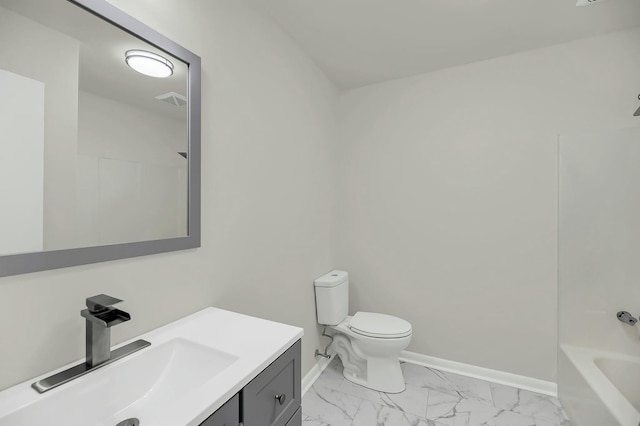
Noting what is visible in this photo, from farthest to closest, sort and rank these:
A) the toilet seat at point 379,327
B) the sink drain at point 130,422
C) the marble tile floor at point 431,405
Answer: the toilet seat at point 379,327 → the marble tile floor at point 431,405 → the sink drain at point 130,422

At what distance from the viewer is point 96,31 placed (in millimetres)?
885

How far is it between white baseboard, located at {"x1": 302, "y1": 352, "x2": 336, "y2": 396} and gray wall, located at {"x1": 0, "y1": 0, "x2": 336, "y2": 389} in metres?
0.07

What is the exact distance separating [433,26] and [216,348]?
214 cm

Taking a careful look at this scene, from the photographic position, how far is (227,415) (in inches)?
27.4

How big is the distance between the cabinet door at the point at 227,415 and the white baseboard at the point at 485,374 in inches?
82.1

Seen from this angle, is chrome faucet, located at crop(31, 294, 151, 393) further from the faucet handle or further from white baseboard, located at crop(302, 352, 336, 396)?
white baseboard, located at crop(302, 352, 336, 396)

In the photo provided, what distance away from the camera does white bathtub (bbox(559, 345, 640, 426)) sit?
138 cm

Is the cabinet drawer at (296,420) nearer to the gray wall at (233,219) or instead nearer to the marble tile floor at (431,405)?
the gray wall at (233,219)

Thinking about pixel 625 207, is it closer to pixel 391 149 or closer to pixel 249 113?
pixel 391 149

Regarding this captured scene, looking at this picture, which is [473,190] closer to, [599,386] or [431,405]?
[599,386]

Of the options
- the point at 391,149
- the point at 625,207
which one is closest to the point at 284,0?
the point at 391,149

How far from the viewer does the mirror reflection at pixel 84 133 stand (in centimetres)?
73

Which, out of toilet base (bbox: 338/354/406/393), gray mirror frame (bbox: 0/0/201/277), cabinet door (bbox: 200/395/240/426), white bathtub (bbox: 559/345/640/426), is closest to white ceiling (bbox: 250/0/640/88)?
gray mirror frame (bbox: 0/0/201/277)

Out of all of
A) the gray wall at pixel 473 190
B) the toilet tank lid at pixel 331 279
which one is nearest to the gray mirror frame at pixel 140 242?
the toilet tank lid at pixel 331 279
